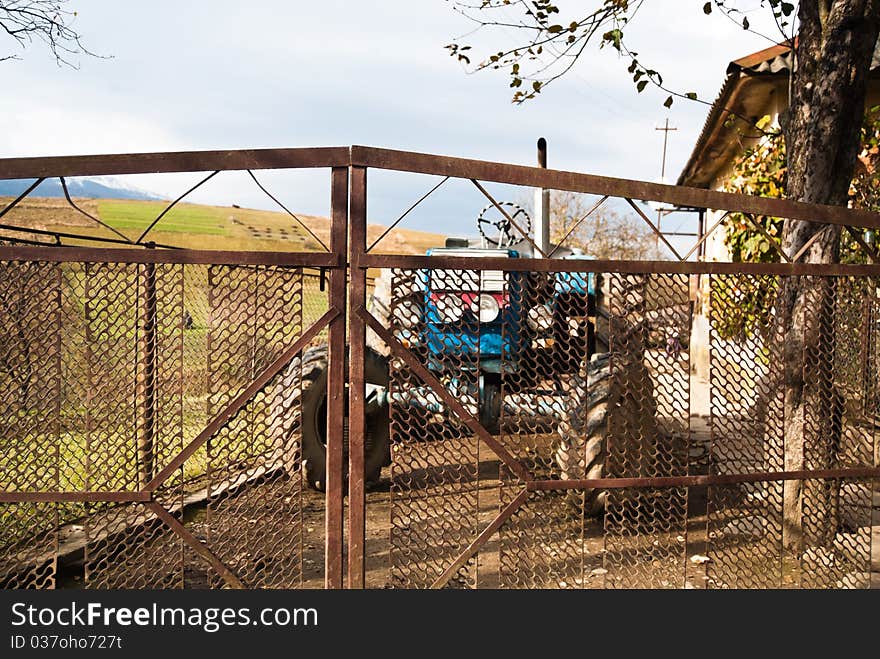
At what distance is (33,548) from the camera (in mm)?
4547

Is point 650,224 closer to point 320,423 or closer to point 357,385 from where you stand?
point 357,385

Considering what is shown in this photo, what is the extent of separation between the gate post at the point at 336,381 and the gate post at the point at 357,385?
0.13 feet

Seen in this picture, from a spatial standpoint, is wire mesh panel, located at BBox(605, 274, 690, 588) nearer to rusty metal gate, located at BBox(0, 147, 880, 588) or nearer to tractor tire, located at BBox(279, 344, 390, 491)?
rusty metal gate, located at BBox(0, 147, 880, 588)

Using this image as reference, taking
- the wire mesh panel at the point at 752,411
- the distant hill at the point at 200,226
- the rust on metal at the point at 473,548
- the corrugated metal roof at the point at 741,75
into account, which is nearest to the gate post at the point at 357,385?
the rust on metal at the point at 473,548

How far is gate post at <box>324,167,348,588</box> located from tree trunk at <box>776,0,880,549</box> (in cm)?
262

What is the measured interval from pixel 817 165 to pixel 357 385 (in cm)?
340

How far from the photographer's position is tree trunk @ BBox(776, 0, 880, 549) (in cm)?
459

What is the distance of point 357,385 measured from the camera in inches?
147

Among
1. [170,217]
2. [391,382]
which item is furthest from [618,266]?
[170,217]

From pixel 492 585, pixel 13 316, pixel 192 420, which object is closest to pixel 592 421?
pixel 492 585

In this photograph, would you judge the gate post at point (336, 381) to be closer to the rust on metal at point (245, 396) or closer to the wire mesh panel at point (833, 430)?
the rust on metal at point (245, 396)

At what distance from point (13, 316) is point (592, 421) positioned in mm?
3465

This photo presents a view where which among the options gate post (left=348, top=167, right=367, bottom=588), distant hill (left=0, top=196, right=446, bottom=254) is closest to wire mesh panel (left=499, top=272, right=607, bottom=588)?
gate post (left=348, top=167, right=367, bottom=588)

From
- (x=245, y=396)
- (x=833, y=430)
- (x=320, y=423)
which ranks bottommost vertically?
(x=320, y=423)
